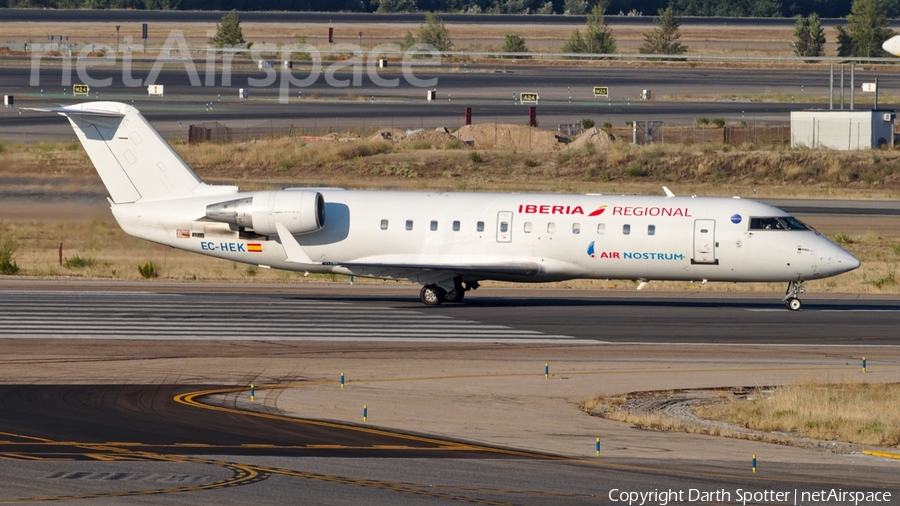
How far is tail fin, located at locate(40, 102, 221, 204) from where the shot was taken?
111 feet

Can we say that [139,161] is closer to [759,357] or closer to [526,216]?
[526,216]

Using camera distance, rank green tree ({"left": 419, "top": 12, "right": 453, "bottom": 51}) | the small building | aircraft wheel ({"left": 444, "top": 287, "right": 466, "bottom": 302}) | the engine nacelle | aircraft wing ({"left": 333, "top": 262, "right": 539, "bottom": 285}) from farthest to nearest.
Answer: green tree ({"left": 419, "top": 12, "right": 453, "bottom": 51}) → the small building → aircraft wheel ({"left": 444, "top": 287, "right": 466, "bottom": 302}) → the engine nacelle → aircraft wing ({"left": 333, "top": 262, "right": 539, "bottom": 285})

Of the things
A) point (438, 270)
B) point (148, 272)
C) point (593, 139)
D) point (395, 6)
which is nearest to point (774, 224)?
point (438, 270)

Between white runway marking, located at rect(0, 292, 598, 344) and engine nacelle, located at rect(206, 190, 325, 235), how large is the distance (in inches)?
86.0

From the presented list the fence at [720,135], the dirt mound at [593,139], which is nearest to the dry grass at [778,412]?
the dirt mound at [593,139]

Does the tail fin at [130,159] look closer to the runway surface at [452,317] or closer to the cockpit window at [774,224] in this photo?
the runway surface at [452,317]

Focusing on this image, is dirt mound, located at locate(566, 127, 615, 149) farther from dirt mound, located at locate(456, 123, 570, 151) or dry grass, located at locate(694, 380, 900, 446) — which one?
dry grass, located at locate(694, 380, 900, 446)

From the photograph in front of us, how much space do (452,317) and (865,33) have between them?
342 ft

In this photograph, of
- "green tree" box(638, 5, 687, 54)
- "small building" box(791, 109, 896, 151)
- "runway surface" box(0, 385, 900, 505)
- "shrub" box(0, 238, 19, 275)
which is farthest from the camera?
"green tree" box(638, 5, 687, 54)

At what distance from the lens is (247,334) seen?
2845 cm

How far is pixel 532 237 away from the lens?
3241 centimetres

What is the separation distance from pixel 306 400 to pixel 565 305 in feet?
46.1

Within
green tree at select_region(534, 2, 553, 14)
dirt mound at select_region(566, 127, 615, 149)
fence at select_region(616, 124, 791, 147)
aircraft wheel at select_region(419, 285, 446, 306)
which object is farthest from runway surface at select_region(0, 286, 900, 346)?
green tree at select_region(534, 2, 553, 14)

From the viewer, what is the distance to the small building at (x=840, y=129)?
71.1 m
